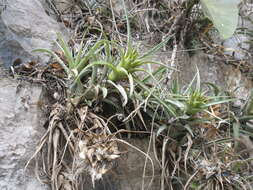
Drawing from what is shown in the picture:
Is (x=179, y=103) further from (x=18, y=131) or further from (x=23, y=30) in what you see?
(x=23, y=30)

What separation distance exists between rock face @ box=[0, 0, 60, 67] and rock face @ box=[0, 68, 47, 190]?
12cm

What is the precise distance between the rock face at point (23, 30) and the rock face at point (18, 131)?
0.12 metres

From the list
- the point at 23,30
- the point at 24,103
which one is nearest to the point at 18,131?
the point at 24,103

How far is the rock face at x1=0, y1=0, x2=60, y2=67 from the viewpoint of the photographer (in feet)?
3.93

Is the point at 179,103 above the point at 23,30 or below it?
below

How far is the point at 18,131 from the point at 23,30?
1.85ft

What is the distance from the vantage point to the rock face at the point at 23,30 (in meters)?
1.20

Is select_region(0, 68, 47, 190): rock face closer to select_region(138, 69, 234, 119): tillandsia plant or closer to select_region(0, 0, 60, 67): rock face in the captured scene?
select_region(0, 0, 60, 67): rock face

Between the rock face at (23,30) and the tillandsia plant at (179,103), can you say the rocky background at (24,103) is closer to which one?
the rock face at (23,30)

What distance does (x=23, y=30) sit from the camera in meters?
1.36

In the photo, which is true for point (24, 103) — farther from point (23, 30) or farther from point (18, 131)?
point (23, 30)

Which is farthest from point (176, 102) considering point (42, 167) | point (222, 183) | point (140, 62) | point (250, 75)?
point (250, 75)

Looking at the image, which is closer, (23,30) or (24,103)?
(24,103)

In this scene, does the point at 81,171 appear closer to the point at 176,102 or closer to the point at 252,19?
the point at 176,102
